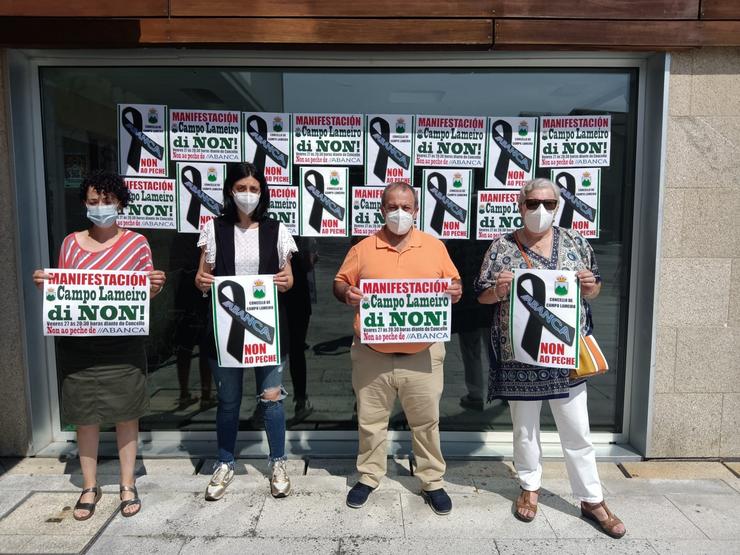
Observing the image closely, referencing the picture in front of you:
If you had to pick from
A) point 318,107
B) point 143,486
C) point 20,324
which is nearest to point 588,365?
point 318,107

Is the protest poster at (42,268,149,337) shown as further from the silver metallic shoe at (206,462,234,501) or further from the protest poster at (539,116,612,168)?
the protest poster at (539,116,612,168)

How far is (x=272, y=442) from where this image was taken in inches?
145

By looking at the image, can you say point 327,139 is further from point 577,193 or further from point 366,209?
point 577,193

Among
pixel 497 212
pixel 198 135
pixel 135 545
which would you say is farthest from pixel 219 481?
pixel 497 212

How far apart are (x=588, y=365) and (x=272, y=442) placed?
77.4 inches

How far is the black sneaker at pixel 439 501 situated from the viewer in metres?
3.41

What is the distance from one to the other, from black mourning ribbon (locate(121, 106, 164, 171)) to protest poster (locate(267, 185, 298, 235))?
0.86 metres

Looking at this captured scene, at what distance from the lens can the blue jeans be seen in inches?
141

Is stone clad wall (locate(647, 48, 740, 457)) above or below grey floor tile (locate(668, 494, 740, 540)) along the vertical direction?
above

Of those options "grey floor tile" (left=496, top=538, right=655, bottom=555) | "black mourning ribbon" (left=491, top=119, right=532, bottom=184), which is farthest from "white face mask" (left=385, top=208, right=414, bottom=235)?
"grey floor tile" (left=496, top=538, right=655, bottom=555)

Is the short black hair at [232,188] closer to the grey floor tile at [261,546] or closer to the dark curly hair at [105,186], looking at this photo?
the dark curly hair at [105,186]

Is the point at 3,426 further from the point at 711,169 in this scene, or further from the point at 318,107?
the point at 711,169

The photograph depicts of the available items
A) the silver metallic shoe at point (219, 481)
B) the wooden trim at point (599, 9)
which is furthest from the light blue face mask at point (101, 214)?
the wooden trim at point (599, 9)

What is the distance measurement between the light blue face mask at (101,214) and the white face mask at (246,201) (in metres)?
0.69
